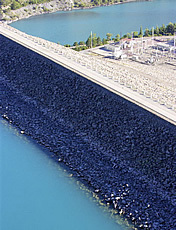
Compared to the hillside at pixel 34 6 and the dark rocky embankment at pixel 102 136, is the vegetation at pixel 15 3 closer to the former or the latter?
the hillside at pixel 34 6

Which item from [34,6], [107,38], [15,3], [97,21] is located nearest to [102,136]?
[107,38]

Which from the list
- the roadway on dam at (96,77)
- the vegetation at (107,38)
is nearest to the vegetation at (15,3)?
the vegetation at (107,38)

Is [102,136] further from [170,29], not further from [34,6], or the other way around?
[34,6]

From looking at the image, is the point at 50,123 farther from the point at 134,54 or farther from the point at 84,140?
the point at 134,54

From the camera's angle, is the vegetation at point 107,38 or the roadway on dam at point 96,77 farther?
the vegetation at point 107,38

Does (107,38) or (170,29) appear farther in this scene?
(170,29)

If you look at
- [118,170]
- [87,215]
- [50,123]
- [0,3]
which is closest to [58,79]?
[50,123]
